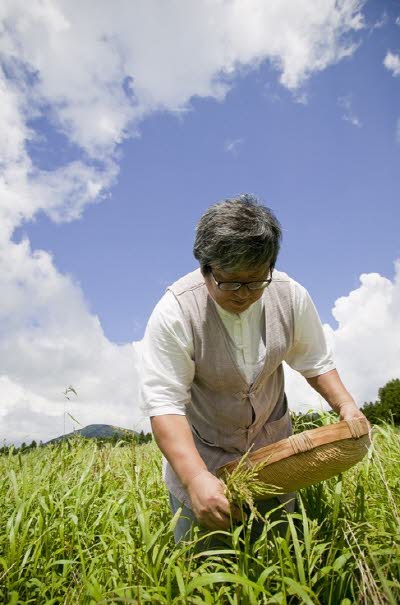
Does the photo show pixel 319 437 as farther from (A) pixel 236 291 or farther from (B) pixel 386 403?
(B) pixel 386 403

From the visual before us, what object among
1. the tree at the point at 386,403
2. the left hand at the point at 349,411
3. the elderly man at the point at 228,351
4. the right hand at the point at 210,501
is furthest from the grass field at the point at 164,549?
the tree at the point at 386,403

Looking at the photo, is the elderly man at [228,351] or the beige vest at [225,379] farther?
the beige vest at [225,379]

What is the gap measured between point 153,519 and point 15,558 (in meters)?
0.91

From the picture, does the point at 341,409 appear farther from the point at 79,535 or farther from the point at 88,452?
the point at 88,452

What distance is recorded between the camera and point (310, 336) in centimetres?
280

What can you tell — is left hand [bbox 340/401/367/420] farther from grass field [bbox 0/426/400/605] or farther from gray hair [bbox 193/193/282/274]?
gray hair [bbox 193/193/282/274]

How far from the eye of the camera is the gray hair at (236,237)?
2.29 metres

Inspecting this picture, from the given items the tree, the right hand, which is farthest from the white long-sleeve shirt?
the tree

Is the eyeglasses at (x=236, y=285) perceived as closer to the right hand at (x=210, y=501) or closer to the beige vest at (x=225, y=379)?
the beige vest at (x=225, y=379)

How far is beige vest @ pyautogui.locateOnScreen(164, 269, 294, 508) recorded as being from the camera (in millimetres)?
2555

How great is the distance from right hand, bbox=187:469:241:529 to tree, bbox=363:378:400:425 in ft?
59.3

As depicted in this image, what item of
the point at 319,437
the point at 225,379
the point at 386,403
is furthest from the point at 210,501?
the point at 386,403

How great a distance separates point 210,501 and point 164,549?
1.45 feet

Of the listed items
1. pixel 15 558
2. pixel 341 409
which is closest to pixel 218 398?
pixel 341 409
